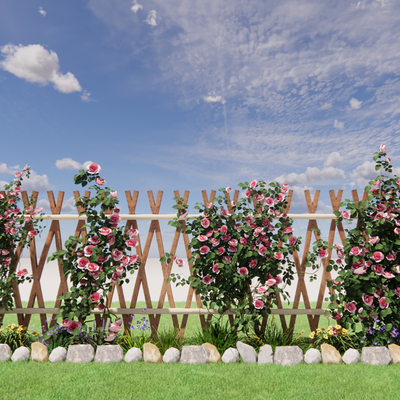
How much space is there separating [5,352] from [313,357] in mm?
3086

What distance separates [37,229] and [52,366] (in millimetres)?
1630

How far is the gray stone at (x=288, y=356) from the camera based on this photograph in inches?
127

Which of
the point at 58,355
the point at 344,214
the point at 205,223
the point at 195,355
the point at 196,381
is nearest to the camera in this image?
the point at 196,381

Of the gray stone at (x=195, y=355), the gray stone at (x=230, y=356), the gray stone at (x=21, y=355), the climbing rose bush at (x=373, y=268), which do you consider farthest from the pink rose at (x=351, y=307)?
the gray stone at (x=21, y=355)

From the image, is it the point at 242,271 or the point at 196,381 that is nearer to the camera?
the point at 196,381

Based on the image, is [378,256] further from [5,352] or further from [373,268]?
[5,352]

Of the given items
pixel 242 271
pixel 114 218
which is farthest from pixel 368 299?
pixel 114 218

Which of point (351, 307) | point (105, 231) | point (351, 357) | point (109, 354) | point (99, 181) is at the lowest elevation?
point (351, 357)

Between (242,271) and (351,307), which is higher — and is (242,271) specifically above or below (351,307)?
above

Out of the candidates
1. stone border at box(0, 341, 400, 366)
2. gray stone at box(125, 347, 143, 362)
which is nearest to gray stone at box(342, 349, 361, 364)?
stone border at box(0, 341, 400, 366)

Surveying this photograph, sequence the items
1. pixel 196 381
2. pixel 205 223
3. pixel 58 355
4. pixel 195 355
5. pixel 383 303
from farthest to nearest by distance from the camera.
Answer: pixel 205 223 < pixel 383 303 < pixel 58 355 < pixel 195 355 < pixel 196 381

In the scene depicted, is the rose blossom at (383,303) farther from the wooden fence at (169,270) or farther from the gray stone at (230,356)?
the gray stone at (230,356)

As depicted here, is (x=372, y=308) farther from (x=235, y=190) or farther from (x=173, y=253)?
(x=173, y=253)

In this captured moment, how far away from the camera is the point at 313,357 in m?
3.27
